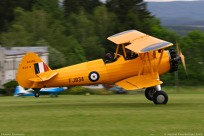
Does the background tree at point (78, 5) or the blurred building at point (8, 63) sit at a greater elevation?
the background tree at point (78, 5)

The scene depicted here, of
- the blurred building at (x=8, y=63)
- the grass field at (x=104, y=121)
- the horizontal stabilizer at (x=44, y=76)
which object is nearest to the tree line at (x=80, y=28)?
the blurred building at (x=8, y=63)

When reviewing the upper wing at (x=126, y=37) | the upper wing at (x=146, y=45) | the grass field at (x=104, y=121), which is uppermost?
the upper wing at (x=126, y=37)

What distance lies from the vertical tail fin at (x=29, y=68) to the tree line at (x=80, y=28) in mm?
39275

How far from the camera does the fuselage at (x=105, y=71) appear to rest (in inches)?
820

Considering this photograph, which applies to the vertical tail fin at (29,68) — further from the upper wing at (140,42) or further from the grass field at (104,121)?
the upper wing at (140,42)

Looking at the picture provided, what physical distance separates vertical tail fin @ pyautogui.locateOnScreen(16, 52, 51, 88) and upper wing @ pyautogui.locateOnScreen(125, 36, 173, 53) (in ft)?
11.2

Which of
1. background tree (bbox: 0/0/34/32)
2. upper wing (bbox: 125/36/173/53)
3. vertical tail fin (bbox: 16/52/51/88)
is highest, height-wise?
background tree (bbox: 0/0/34/32)

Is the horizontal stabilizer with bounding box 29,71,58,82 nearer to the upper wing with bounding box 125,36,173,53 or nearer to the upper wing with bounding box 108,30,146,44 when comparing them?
the upper wing with bounding box 108,30,146,44

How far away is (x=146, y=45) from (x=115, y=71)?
1775 millimetres

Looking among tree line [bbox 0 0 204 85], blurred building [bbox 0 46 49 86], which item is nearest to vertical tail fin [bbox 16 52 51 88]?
blurred building [bbox 0 46 49 86]

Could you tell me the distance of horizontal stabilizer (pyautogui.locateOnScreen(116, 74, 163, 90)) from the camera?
20312 millimetres

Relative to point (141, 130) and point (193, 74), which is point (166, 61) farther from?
point (193, 74)

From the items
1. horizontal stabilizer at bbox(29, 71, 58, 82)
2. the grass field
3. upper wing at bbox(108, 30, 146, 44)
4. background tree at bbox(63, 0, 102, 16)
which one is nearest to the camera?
the grass field

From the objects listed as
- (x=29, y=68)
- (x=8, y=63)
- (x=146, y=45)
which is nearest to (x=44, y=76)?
(x=29, y=68)
